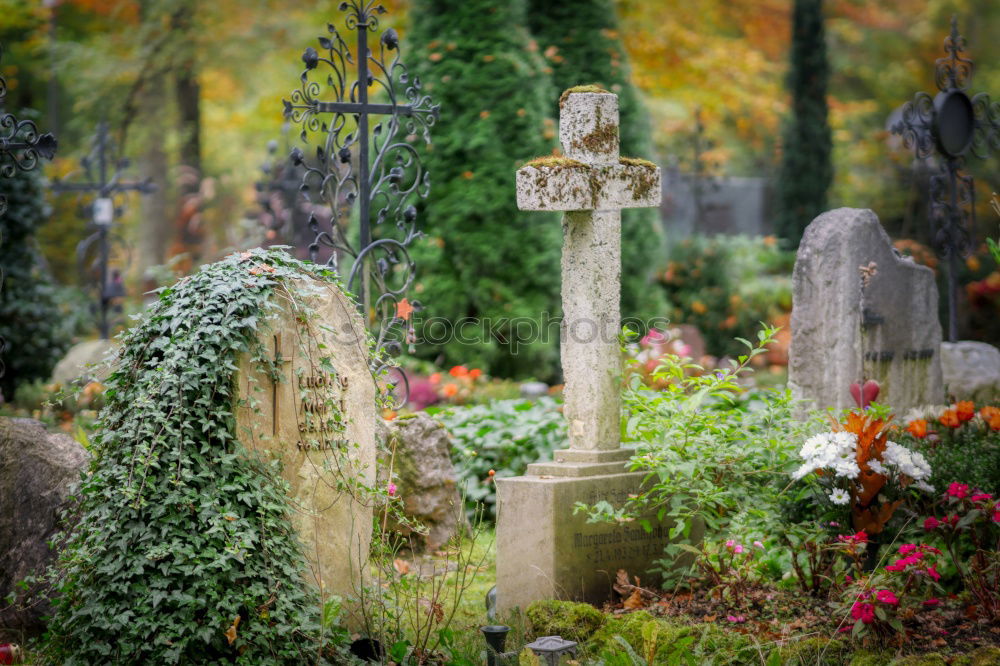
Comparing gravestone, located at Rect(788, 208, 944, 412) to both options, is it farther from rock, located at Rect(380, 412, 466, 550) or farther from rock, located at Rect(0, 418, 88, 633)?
rock, located at Rect(0, 418, 88, 633)

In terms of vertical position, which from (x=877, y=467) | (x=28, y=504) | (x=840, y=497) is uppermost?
(x=877, y=467)

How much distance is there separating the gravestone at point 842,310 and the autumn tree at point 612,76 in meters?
5.42

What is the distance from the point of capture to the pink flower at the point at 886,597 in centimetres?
433

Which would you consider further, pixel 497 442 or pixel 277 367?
pixel 497 442

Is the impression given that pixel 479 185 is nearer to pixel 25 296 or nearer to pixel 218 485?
pixel 25 296

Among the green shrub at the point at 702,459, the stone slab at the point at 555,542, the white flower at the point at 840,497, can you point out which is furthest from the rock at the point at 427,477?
the white flower at the point at 840,497

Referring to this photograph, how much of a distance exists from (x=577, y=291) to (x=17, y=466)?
9.93ft

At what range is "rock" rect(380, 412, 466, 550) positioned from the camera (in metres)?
6.82

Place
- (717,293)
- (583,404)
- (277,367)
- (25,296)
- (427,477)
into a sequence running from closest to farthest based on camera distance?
(277,367), (583,404), (427,477), (25,296), (717,293)

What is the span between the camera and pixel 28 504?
5348mm

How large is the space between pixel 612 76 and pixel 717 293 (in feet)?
10.6

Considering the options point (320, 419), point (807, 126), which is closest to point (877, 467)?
point (320, 419)

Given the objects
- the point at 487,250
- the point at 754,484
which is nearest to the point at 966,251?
the point at 487,250

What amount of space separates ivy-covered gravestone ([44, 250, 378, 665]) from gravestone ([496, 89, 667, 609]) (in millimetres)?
963
